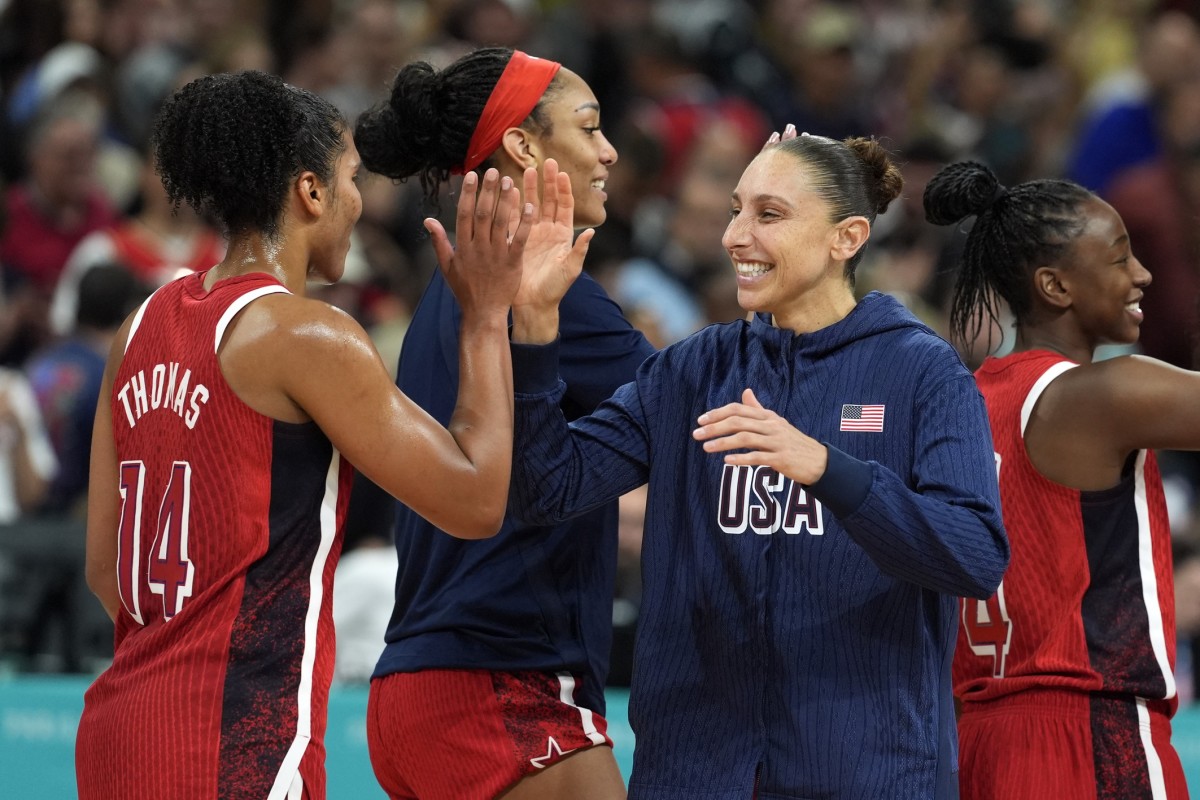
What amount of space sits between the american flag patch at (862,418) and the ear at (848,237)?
29 centimetres

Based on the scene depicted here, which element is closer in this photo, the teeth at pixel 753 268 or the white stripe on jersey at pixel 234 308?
the white stripe on jersey at pixel 234 308

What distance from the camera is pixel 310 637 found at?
276cm

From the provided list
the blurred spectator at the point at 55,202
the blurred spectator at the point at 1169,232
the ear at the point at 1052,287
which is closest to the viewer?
the ear at the point at 1052,287

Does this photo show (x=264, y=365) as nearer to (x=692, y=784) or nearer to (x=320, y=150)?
(x=320, y=150)

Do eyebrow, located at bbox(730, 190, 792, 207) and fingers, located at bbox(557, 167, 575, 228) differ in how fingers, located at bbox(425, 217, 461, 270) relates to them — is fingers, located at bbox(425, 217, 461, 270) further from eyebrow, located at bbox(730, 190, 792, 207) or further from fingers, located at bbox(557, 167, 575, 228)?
eyebrow, located at bbox(730, 190, 792, 207)

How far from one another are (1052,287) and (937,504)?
Answer: 897 millimetres

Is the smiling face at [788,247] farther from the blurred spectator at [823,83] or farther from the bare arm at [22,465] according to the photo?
the blurred spectator at [823,83]

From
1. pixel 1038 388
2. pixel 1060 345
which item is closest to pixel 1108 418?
pixel 1038 388

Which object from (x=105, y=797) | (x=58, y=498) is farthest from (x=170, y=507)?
(x=58, y=498)

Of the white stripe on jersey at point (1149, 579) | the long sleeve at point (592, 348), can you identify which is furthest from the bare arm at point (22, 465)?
the white stripe on jersey at point (1149, 579)

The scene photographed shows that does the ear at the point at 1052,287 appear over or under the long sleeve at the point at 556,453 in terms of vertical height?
over

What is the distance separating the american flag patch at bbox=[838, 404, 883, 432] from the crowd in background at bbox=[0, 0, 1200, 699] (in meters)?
2.88

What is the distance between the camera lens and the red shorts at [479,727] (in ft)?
10.6

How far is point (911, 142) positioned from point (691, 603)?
640cm
